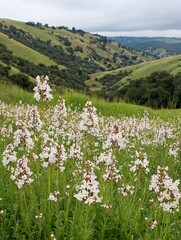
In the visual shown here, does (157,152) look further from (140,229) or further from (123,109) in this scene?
(123,109)

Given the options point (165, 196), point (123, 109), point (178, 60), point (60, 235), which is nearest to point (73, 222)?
point (60, 235)

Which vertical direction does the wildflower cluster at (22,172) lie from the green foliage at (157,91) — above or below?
above

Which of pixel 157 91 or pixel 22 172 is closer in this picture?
pixel 22 172

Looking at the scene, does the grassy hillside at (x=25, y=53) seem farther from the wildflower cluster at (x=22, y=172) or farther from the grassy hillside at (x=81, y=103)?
the wildflower cluster at (x=22, y=172)

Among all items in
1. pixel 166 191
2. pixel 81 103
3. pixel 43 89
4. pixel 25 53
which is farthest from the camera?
pixel 25 53

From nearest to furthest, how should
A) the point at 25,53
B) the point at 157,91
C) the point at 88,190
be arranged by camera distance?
the point at 88,190 → the point at 157,91 → the point at 25,53

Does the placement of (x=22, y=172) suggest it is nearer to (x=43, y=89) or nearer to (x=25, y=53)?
(x=43, y=89)

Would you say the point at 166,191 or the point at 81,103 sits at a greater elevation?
the point at 166,191

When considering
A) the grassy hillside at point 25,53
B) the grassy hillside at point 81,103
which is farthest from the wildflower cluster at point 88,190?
the grassy hillside at point 25,53

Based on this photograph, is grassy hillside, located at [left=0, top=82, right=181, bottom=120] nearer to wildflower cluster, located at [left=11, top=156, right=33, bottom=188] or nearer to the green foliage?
wildflower cluster, located at [left=11, top=156, right=33, bottom=188]

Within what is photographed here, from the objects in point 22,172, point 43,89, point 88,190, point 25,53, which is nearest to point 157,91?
point 43,89

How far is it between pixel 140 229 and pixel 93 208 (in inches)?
27.0

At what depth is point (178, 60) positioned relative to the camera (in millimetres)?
162750

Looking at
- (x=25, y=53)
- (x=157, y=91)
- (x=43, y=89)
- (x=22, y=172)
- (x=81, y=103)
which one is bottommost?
(x=157, y=91)
